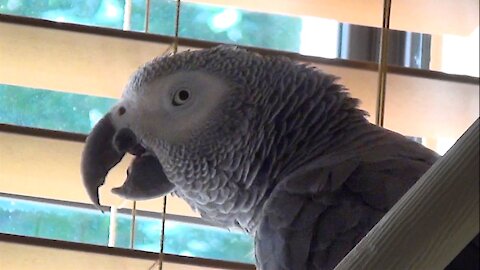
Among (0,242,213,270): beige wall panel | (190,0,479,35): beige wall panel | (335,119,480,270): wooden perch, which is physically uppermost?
(190,0,479,35): beige wall panel

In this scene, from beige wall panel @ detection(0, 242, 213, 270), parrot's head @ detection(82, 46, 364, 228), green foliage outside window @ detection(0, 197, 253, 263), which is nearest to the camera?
parrot's head @ detection(82, 46, 364, 228)

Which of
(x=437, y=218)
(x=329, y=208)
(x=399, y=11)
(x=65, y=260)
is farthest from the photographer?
(x=399, y=11)

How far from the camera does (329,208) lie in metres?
0.83

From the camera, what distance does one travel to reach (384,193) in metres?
0.83

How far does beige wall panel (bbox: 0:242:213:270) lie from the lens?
1.12 m

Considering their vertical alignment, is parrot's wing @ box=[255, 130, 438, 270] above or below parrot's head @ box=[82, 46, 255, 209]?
below

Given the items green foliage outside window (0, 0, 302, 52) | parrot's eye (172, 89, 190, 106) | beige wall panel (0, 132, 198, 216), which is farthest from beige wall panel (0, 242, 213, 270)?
green foliage outside window (0, 0, 302, 52)

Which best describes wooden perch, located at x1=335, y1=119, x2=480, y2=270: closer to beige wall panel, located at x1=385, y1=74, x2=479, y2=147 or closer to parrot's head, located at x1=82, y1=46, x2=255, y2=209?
parrot's head, located at x1=82, y1=46, x2=255, y2=209

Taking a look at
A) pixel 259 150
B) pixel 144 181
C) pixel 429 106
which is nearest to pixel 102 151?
pixel 144 181

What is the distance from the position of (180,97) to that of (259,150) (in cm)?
14

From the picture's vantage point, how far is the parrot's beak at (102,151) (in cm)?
101

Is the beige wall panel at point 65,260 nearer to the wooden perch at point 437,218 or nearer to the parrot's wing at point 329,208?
the parrot's wing at point 329,208

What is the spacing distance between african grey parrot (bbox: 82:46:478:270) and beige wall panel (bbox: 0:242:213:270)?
13cm

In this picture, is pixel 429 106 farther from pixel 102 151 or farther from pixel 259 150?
pixel 102 151
